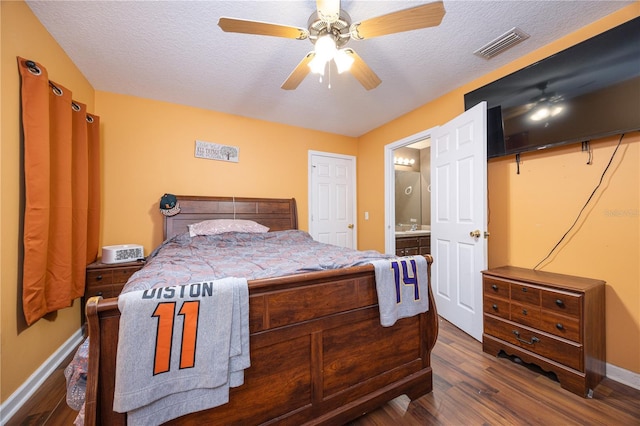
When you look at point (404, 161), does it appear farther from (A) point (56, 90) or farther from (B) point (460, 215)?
(A) point (56, 90)

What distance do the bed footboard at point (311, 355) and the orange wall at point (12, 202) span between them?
1221 mm

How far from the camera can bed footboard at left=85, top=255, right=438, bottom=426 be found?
939mm

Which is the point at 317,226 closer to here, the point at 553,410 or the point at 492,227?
the point at 492,227

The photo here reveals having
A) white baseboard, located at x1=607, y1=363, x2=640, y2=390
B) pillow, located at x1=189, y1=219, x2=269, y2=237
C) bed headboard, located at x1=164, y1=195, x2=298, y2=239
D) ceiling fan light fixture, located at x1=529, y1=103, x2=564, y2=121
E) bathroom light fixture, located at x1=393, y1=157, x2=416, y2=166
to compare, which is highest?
bathroom light fixture, located at x1=393, y1=157, x2=416, y2=166

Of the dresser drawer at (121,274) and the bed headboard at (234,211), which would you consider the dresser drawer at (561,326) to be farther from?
the dresser drawer at (121,274)

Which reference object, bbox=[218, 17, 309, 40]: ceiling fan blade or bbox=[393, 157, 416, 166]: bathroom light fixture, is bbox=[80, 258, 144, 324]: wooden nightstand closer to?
bbox=[218, 17, 309, 40]: ceiling fan blade

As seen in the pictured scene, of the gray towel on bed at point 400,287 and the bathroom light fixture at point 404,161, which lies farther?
the bathroom light fixture at point 404,161

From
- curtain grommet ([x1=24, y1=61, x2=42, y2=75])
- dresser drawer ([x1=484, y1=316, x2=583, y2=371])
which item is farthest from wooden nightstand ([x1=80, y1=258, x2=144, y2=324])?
dresser drawer ([x1=484, y1=316, x2=583, y2=371])

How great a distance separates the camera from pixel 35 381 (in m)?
1.73

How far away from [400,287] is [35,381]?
2.53 meters

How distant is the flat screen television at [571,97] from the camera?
1677mm

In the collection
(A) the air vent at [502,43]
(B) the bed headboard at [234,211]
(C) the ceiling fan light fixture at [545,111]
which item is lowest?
(B) the bed headboard at [234,211]

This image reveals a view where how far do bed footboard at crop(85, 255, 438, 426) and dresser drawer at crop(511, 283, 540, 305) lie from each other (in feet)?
2.80

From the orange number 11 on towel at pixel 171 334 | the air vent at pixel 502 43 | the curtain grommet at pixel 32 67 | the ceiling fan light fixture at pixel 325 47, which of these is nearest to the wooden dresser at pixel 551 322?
the air vent at pixel 502 43
